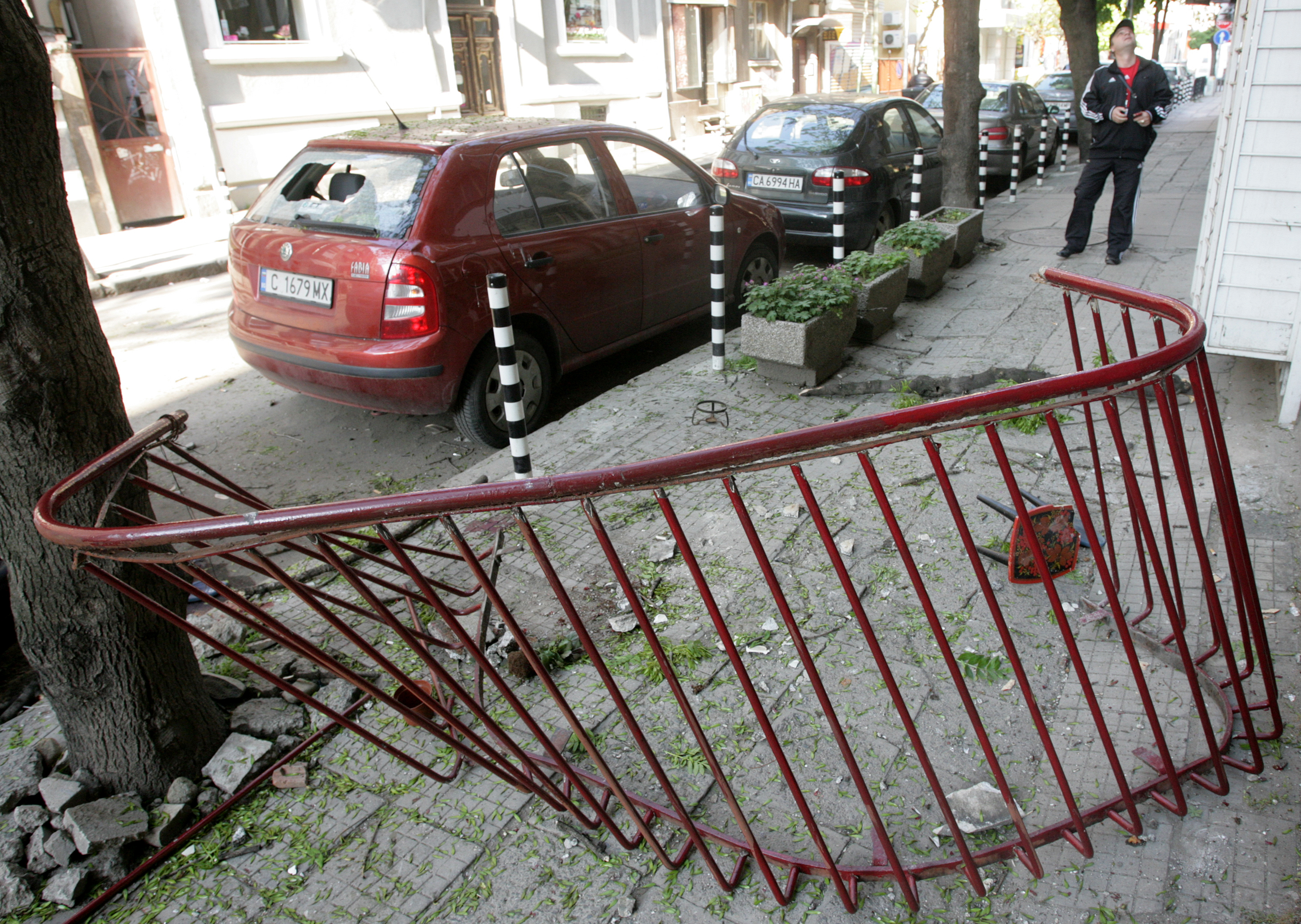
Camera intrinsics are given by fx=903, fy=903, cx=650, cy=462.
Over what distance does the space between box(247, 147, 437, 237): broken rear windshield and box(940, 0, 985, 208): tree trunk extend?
6591 mm

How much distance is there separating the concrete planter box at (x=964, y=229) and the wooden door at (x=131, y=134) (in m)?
11.2

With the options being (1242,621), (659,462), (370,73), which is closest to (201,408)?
(659,462)

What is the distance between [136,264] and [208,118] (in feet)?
11.5

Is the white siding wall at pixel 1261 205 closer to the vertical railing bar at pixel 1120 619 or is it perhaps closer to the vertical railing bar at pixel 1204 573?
the vertical railing bar at pixel 1204 573

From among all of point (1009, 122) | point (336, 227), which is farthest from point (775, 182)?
point (1009, 122)

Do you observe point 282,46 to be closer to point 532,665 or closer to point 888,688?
point 532,665

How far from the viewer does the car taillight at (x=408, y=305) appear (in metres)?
4.85

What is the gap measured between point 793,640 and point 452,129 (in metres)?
4.73

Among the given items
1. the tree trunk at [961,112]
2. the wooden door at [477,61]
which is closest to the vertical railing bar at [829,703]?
the tree trunk at [961,112]

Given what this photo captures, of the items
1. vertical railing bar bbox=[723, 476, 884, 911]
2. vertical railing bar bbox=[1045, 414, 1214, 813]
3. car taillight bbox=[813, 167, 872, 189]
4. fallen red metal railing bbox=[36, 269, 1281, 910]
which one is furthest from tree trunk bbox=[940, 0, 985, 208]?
vertical railing bar bbox=[723, 476, 884, 911]

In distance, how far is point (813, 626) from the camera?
3.35 meters

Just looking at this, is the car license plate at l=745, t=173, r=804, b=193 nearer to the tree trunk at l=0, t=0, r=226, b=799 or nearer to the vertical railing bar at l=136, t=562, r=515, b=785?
the tree trunk at l=0, t=0, r=226, b=799

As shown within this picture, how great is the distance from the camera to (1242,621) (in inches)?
99.6

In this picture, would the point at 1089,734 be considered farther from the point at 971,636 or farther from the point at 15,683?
the point at 15,683
